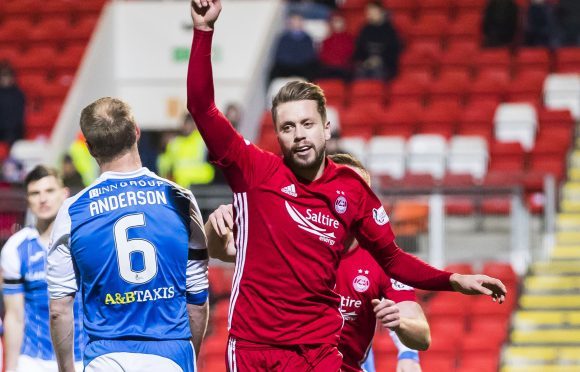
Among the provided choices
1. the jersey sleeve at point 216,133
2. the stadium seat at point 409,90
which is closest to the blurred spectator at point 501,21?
the stadium seat at point 409,90

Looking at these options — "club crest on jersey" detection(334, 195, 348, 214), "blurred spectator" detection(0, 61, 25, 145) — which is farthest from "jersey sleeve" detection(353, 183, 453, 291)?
"blurred spectator" detection(0, 61, 25, 145)

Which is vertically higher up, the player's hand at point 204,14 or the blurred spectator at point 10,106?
the blurred spectator at point 10,106

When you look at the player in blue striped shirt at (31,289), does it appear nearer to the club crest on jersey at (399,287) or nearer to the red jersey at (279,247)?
the club crest on jersey at (399,287)

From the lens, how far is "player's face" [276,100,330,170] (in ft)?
16.7

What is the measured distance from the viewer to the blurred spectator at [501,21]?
595 inches

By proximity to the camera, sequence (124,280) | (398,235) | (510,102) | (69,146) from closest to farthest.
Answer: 1. (124,280)
2. (398,235)
3. (510,102)
4. (69,146)

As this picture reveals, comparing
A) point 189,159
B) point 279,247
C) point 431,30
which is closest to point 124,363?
point 279,247

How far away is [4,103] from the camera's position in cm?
1505

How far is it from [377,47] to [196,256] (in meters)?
9.82

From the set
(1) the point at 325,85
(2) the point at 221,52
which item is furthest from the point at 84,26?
(1) the point at 325,85

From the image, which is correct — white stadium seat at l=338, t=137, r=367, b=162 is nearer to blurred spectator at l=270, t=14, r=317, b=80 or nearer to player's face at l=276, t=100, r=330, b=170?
blurred spectator at l=270, t=14, r=317, b=80

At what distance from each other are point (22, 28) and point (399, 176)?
20.7 feet

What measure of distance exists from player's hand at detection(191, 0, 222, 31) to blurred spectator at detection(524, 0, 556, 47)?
10.6m

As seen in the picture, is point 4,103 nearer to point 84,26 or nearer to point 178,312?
point 84,26
